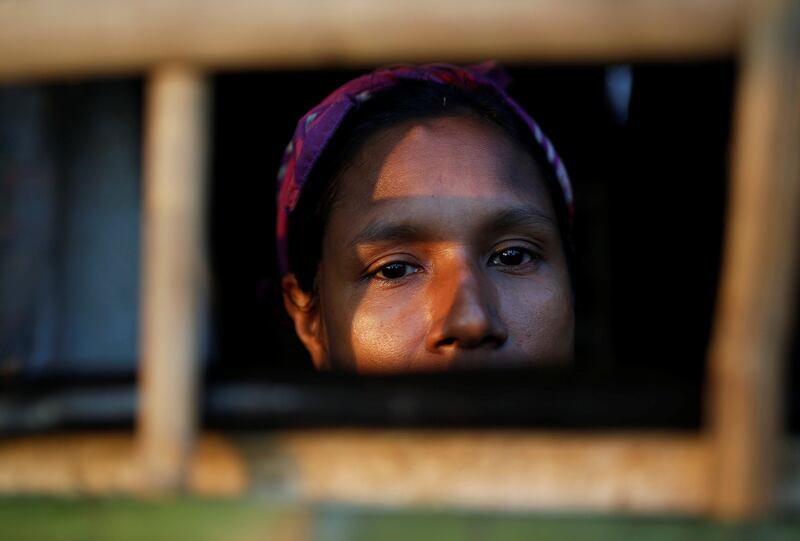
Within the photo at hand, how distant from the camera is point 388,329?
1540mm

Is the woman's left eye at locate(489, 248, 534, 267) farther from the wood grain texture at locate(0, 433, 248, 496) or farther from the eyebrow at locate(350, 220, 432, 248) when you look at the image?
the wood grain texture at locate(0, 433, 248, 496)

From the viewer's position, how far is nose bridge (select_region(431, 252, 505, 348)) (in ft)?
4.36

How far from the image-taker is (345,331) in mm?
1637

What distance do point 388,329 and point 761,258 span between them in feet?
3.05

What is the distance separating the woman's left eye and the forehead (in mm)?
96

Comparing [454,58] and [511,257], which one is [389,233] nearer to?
[511,257]

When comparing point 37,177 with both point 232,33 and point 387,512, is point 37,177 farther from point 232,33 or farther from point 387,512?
point 387,512

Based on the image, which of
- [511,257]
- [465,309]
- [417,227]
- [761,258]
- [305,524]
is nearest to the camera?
[761,258]

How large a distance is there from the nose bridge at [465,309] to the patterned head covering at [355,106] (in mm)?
413

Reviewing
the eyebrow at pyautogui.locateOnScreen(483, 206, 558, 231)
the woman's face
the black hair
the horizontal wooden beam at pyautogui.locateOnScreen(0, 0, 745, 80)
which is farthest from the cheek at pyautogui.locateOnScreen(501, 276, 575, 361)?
the horizontal wooden beam at pyautogui.locateOnScreen(0, 0, 745, 80)

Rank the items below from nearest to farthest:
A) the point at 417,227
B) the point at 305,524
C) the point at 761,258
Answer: the point at 761,258 → the point at 305,524 → the point at 417,227

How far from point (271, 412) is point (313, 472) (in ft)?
0.22

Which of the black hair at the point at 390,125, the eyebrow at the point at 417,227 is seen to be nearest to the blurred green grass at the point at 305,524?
the eyebrow at the point at 417,227

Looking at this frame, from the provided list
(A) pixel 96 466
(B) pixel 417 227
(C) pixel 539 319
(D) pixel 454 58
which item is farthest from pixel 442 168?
(A) pixel 96 466
